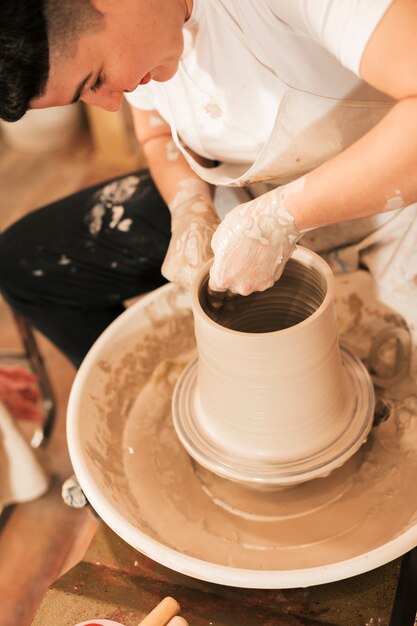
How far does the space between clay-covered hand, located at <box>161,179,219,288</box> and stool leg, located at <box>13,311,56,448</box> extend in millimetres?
808

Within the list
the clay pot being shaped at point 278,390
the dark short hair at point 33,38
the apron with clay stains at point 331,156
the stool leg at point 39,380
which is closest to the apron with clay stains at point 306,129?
the apron with clay stains at point 331,156

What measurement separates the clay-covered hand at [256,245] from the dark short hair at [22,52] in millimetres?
350

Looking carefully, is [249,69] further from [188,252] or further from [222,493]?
[222,493]

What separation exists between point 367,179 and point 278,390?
330 mm

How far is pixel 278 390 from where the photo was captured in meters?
1.03

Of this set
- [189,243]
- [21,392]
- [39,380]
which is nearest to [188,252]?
[189,243]

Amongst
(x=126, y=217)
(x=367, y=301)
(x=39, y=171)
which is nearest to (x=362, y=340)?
(x=367, y=301)

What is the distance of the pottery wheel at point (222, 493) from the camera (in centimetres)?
101

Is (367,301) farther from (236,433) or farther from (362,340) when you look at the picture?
(236,433)

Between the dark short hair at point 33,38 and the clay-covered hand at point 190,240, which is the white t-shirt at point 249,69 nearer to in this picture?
the clay-covered hand at point 190,240

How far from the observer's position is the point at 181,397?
1229mm

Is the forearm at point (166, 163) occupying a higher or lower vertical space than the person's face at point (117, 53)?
lower

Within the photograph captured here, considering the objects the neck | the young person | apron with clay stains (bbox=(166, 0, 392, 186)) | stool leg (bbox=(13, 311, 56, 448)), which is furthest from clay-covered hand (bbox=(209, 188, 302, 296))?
stool leg (bbox=(13, 311, 56, 448))

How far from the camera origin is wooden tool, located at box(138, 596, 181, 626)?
0.92 m
